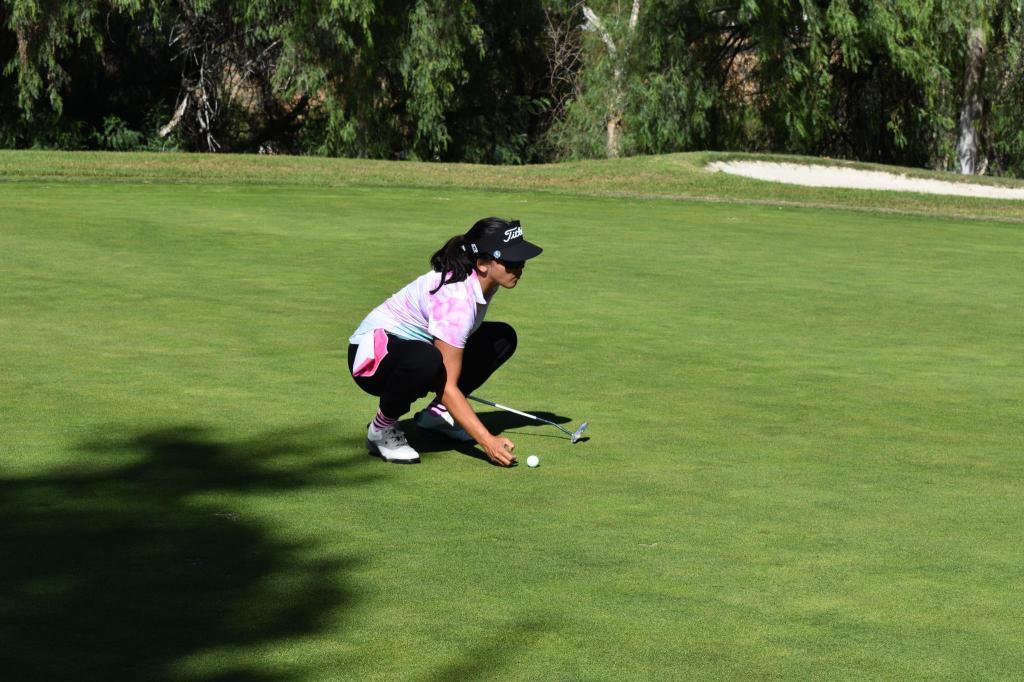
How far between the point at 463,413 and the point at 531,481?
0.43 m

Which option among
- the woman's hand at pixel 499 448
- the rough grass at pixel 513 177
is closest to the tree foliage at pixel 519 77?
the rough grass at pixel 513 177

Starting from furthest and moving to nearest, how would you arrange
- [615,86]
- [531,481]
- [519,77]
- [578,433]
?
[519,77], [615,86], [578,433], [531,481]

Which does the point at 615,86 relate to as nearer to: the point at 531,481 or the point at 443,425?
the point at 443,425

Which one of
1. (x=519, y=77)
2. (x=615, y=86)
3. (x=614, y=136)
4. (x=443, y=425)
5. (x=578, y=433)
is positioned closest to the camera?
(x=578, y=433)

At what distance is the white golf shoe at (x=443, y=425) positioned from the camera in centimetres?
744

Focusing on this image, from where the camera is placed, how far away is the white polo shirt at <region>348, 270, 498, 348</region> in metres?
6.81

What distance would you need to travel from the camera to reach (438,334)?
6801 millimetres

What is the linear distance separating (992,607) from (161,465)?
3.29m

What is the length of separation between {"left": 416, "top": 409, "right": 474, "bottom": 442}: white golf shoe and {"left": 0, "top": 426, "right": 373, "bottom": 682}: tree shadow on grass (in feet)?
2.78

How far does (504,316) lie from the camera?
36.2 ft

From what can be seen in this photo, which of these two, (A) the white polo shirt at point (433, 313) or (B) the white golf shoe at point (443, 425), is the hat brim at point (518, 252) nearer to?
(A) the white polo shirt at point (433, 313)

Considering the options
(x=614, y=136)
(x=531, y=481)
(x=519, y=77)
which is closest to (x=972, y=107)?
(x=614, y=136)

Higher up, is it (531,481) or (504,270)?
(504,270)

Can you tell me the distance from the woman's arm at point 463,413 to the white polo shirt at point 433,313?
0.17ft
